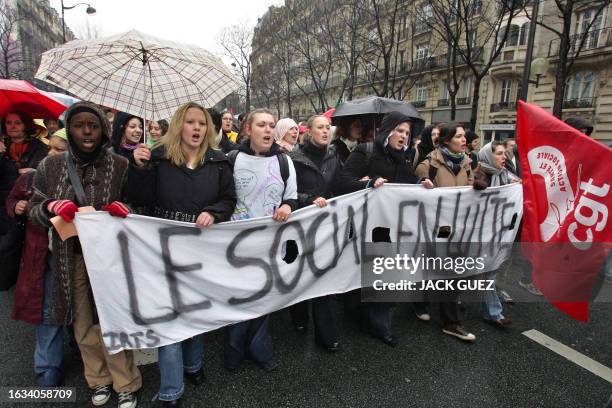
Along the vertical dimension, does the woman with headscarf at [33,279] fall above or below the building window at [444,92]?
below

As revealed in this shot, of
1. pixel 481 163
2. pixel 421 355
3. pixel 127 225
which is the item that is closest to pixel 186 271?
pixel 127 225

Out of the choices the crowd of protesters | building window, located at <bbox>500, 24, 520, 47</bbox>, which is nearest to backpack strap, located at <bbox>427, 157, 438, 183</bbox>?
the crowd of protesters

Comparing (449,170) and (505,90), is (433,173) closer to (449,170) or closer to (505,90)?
(449,170)

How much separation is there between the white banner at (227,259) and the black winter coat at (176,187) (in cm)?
14

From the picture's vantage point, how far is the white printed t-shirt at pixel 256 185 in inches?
103

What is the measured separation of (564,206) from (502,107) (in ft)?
88.2

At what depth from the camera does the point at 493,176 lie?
13.1 feet

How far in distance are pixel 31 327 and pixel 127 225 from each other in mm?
2057

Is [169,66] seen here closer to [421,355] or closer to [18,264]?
[18,264]

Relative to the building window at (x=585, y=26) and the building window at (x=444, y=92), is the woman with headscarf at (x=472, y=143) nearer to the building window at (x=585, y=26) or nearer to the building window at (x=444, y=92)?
the building window at (x=585, y=26)

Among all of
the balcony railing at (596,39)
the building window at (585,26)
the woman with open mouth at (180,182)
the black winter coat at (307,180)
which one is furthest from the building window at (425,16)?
the woman with open mouth at (180,182)

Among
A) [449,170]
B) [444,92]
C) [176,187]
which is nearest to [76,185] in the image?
[176,187]

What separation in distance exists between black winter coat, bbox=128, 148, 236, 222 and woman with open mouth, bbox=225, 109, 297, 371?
22cm

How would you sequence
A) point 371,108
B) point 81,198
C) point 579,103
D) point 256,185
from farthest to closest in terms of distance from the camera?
point 579,103
point 371,108
point 256,185
point 81,198
